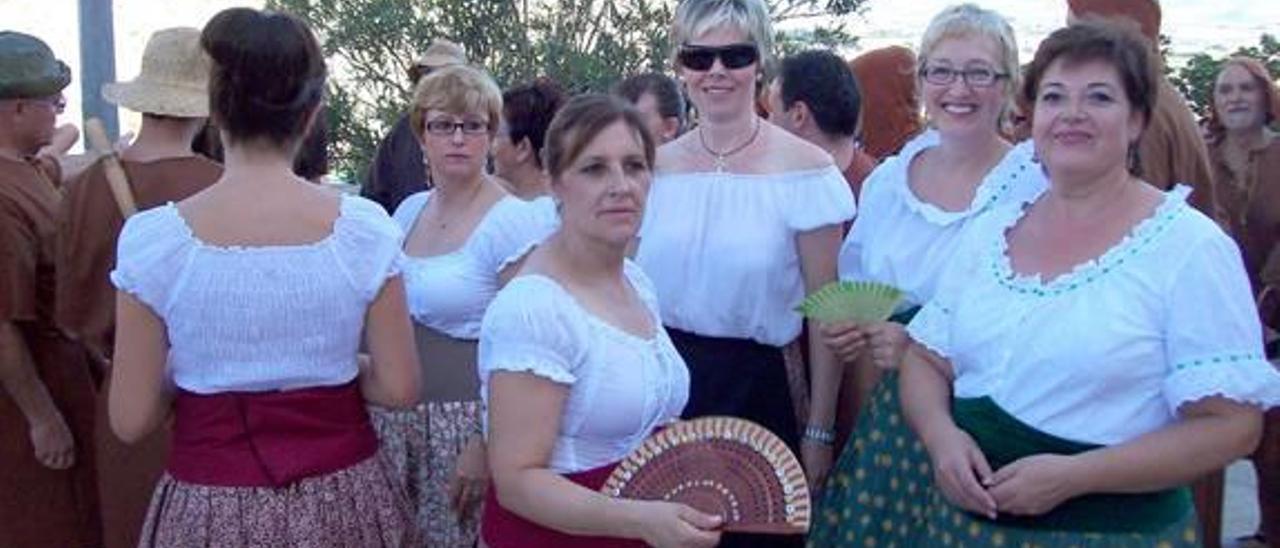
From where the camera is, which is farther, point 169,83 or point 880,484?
point 169,83

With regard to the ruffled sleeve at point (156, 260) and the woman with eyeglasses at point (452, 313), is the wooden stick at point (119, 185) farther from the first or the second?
the ruffled sleeve at point (156, 260)

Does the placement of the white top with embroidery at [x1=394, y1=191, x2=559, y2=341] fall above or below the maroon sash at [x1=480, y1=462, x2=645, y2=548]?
above

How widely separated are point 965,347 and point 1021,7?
393 inches

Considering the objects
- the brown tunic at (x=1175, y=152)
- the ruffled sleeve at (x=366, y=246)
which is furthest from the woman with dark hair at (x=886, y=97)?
the ruffled sleeve at (x=366, y=246)

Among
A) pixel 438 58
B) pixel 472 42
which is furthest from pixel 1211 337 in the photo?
pixel 472 42

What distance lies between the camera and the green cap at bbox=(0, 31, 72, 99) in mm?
3998

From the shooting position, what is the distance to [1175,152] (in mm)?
4117

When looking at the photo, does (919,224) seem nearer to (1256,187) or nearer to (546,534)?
(546,534)

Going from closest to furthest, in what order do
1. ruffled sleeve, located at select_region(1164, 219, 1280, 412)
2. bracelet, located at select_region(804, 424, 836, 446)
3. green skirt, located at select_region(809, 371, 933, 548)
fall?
1. ruffled sleeve, located at select_region(1164, 219, 1280, 412)
2. green skirt, located at select_region(809, 371, 933, 548)
3. bracelet, located at select_region(804, 424, 836, 446)

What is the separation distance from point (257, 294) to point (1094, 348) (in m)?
1.38

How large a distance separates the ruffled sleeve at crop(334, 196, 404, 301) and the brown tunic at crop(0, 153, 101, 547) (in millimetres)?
1329

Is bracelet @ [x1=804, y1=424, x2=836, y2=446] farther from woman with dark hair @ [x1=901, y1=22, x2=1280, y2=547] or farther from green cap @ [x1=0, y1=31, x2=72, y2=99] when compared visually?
green cap @ [x1=0, y1=31, x2=72, y2=99]

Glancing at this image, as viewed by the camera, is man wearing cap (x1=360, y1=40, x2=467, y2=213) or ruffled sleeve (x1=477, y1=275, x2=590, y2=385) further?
man wearing cap (x1=360, y1=40, x2=467, y2=213)

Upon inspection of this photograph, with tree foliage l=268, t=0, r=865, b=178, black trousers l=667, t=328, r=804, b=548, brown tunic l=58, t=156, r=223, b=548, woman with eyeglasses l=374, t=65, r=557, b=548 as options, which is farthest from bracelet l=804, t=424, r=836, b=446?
tree foliage l=268, t=0, r=865, b=178
